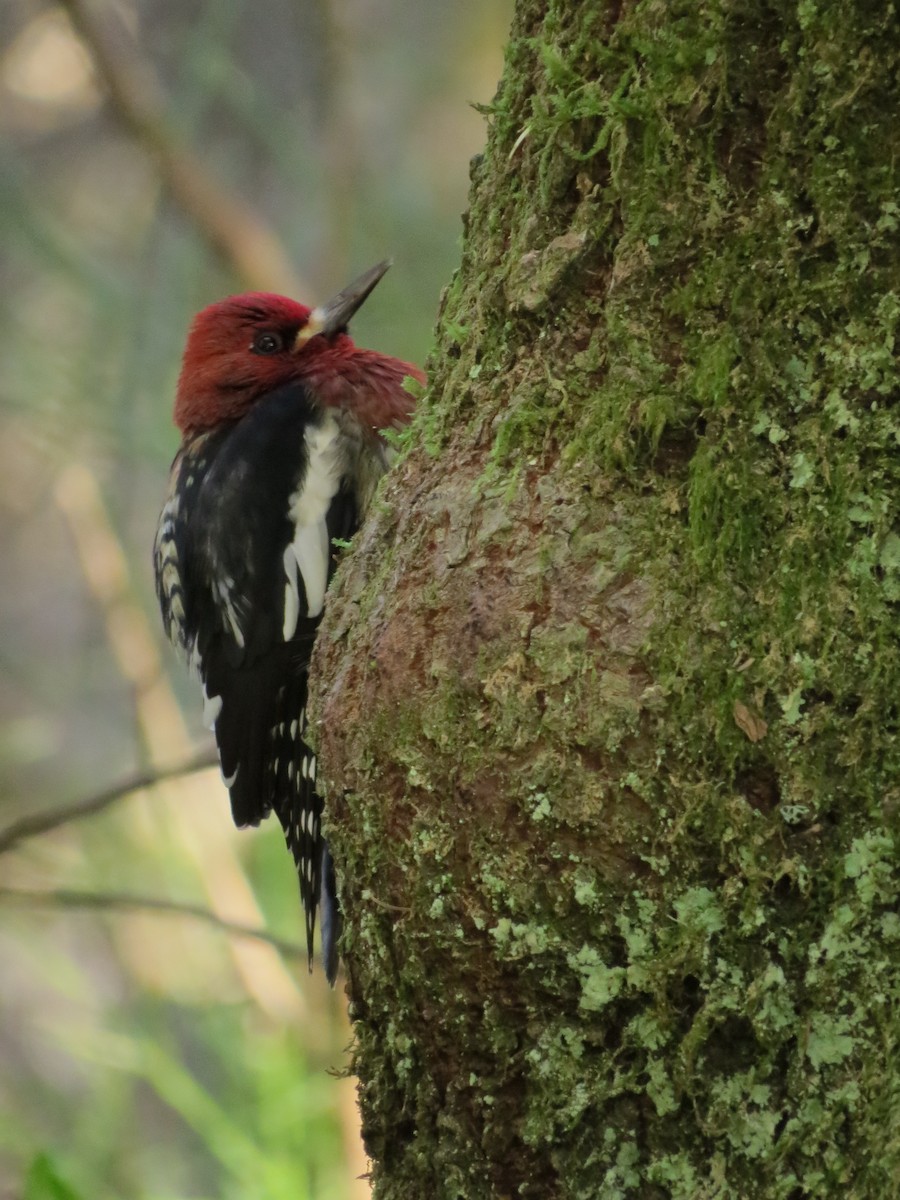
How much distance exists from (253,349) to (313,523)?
513mm

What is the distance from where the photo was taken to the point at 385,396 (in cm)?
240

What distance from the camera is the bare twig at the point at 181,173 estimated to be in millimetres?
3799

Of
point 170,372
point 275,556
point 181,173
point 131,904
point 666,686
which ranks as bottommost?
point 666,686

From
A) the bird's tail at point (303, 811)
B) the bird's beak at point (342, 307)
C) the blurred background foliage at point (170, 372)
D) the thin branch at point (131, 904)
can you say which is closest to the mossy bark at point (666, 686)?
the bird's tail at point (303, 811)

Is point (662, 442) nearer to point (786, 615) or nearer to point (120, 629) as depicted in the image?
point (786, 615)

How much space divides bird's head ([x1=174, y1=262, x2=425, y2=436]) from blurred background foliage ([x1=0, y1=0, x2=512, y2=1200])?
0.77 m

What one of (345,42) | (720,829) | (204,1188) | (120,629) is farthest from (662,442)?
(204,1188)

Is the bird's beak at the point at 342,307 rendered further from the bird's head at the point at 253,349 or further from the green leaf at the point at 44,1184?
the green leaf at the point at 44,1184

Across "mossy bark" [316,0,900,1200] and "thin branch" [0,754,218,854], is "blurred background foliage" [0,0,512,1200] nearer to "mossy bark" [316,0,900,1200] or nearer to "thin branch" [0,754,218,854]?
"thin branch" [0,754,218,854]

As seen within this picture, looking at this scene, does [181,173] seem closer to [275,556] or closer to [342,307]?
[342,307]

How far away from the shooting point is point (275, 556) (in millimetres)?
2301

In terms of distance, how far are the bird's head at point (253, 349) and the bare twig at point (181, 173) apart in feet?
3.78

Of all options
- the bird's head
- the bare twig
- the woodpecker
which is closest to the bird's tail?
the woodpecker

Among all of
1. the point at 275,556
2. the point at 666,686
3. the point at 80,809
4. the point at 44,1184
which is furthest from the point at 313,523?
the point at 666,686
